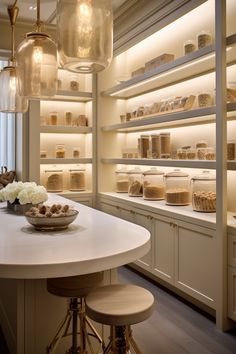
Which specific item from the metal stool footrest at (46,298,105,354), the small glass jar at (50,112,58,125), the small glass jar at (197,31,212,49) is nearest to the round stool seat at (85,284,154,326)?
the metal stool footrest at (46,298,105,354)

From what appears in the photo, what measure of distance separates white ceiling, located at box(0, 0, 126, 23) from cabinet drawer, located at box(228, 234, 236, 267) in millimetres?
2828

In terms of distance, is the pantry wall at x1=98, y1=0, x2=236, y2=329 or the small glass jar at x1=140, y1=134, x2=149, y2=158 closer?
the pantry wall at x1=98, y1=0, x2=236, y2=329

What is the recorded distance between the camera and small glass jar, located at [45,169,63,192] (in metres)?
4.98

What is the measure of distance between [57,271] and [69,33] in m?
1.03

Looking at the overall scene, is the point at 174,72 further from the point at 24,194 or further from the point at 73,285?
the point at 73,285

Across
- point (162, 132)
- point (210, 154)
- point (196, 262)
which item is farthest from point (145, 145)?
point (196, 262)

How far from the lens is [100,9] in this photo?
66.3 inches

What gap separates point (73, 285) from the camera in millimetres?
1795

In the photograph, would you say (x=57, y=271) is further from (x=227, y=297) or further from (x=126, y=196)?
(x=126, y=196)

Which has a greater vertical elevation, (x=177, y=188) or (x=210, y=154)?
(x=210, y=154)

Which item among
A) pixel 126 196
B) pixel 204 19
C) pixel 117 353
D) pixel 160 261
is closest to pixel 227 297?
pixel 160 261

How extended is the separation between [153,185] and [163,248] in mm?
891

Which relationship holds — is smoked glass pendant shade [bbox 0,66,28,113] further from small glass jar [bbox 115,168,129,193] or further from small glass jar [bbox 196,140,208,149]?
small glass jar [bbox 115,168,129,193]

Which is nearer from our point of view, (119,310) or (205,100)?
(119,310)
